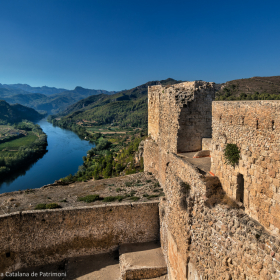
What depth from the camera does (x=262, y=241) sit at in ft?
9.39

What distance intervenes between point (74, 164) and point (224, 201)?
3613 cm

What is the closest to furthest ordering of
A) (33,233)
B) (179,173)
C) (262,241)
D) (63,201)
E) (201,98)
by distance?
(262,241) < (179,173) < (201,98) < (33,233) < (63,201)

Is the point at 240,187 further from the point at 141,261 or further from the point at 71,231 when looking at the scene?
the point at 71,231

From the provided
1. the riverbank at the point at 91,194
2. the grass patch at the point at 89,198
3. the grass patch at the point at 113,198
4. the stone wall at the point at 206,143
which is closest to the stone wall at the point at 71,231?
the riverbank at the point at 91,194

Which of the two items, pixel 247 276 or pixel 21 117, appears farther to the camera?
pixel 21 117

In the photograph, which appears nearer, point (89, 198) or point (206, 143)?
point (206, 143)

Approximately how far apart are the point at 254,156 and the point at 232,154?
1.59 feet

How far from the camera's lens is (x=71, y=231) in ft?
25.7

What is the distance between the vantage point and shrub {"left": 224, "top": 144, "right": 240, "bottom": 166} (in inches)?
147

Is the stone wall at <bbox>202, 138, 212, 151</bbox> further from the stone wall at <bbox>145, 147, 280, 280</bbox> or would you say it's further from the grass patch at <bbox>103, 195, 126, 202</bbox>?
the grass patch at <bbox>103, 195, 126, 202</bbox>

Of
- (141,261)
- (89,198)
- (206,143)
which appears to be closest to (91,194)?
(89,198)

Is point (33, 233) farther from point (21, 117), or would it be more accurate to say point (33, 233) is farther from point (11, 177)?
point (21, 117)

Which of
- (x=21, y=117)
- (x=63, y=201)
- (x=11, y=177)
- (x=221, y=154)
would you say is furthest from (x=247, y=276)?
(x=21, y=117)

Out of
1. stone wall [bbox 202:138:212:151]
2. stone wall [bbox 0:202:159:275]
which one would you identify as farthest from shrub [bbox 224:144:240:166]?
stone wall [bbox 0:202:159:275]
